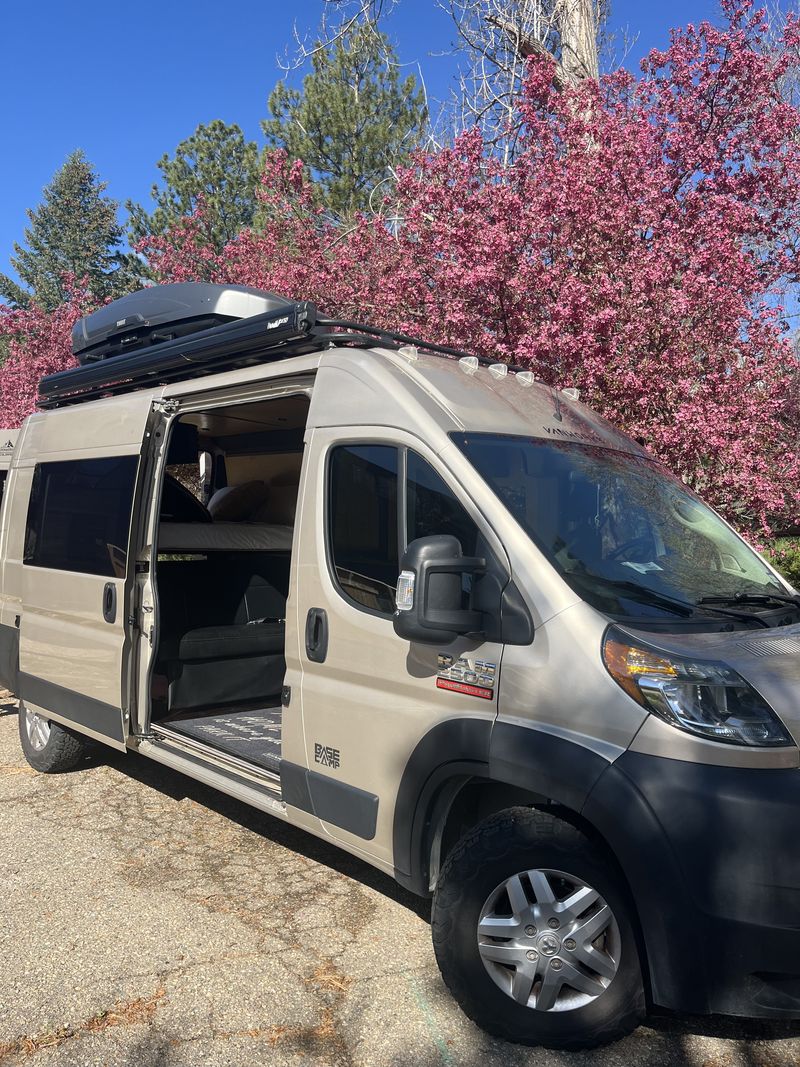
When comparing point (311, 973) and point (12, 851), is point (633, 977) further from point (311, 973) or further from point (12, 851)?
point (12, 851)

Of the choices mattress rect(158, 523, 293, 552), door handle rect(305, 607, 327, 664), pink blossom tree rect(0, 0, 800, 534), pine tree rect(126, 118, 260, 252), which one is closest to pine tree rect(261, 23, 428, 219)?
pine tree rect(126, 118, 260, 252)

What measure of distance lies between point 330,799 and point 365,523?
Result: 1.10 m

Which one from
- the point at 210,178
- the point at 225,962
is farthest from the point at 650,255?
the point at 210,178

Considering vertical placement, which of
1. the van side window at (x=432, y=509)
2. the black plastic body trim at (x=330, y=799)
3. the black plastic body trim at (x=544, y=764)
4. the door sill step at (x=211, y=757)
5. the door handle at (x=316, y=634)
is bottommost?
the door sill step at (x=211, y=757)

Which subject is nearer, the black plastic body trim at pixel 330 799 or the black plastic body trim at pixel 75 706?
the black plastic body trim at pixel 330 799

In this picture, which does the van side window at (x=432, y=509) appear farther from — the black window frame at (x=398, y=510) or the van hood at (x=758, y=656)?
the van hood at (x=758, y=656)

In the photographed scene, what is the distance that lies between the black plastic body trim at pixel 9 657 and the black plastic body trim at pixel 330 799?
297 centimetres

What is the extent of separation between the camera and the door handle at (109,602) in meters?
4.86

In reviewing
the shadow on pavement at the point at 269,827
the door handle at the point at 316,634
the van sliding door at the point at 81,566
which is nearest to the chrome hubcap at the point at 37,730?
the van sliding door at the point at 81,566

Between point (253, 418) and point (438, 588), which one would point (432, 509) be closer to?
point (438, 588)

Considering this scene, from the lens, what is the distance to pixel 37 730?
5906 mm

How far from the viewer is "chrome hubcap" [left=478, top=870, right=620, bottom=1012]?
9.07ft

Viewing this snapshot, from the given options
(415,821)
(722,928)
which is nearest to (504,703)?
(415,821)

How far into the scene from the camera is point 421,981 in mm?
3357
